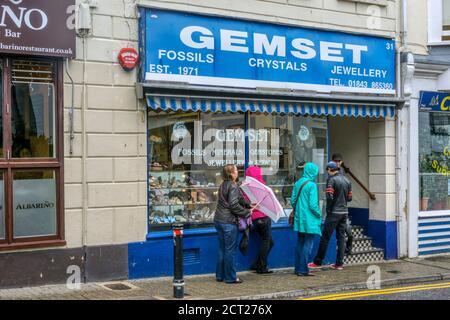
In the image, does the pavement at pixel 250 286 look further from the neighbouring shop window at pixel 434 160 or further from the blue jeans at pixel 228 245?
the neighbouring shop window at pixel 434 160

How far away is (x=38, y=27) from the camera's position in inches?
347

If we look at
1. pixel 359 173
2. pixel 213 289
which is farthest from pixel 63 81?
pixel 359 173

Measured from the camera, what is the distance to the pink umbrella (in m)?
10.0

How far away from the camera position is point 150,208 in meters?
10.1

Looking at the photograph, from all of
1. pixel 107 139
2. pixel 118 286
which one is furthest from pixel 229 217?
pixel 107 139

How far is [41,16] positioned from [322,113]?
5.14 m

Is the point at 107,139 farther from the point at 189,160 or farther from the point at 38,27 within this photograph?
the point at 38,27

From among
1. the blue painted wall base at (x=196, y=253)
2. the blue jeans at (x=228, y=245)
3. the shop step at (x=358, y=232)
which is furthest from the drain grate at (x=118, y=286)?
the shop step at (x=358, y=232)

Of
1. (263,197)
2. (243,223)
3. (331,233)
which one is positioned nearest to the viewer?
(243,223)

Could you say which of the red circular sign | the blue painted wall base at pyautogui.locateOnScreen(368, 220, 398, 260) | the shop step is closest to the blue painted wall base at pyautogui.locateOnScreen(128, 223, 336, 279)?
the shop step

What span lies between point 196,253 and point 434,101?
6.22 metres

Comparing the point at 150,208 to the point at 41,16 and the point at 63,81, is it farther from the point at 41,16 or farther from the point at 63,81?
the point at 41,16

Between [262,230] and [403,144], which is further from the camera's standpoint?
[403,144]

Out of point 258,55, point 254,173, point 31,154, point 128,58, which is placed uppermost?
point 258,55
